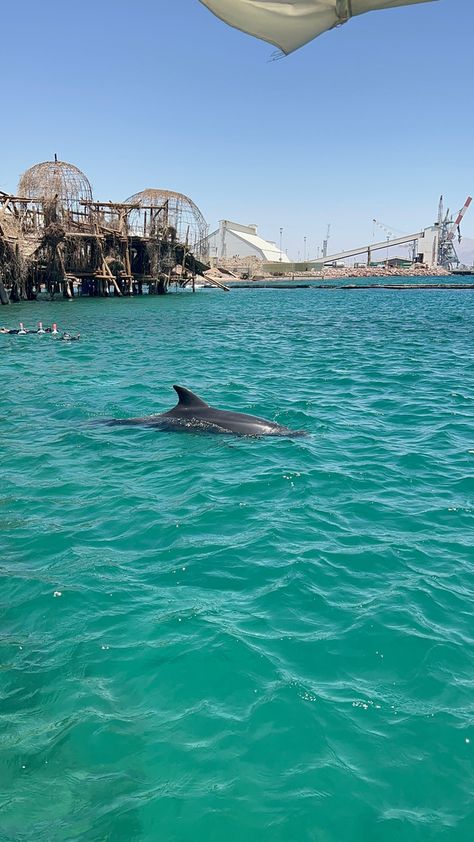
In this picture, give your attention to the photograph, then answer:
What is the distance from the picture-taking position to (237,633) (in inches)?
203

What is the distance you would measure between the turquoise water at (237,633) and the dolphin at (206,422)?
382 millimetres

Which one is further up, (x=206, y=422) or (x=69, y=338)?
(x=69, y=338)

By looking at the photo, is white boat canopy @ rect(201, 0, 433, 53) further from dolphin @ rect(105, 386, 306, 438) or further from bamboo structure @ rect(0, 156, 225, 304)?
bamboo structure @ rect(0, 156, 225, 304)

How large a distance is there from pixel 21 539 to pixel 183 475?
2.67 m

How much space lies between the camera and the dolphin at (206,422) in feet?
36.0

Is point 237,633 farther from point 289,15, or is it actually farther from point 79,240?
point 79,240

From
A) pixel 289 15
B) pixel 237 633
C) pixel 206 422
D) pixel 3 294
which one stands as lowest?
pixel 237 633

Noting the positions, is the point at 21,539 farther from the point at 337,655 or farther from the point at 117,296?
the point at 117,296

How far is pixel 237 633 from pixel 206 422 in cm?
627

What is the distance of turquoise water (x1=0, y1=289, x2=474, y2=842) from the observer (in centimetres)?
365

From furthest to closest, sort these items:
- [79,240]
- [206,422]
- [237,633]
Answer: [79,240] → [206,422] → [237,633]

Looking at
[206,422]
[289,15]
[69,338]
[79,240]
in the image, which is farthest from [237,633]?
[79,240]

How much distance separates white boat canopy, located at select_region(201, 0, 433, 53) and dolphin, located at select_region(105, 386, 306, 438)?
799cm

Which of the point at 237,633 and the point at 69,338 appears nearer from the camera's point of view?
the point at 237,633
